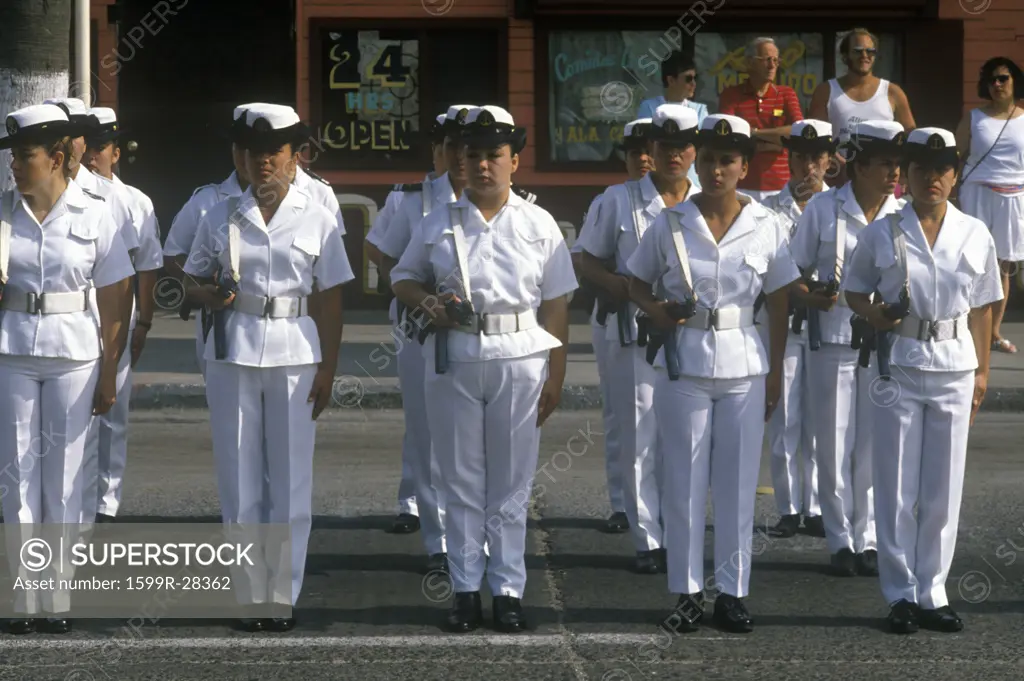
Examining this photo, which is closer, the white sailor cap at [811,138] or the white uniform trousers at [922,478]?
the white uniform trousers at [922,478]

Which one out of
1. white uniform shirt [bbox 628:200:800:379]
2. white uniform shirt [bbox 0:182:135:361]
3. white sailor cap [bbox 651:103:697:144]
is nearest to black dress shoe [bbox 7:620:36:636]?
white uniform shirt [bbox 0:182:135:361]

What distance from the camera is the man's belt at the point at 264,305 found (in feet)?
26.0

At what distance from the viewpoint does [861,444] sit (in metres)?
9.05

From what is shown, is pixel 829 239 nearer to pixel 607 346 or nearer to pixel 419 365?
pixel 607 346

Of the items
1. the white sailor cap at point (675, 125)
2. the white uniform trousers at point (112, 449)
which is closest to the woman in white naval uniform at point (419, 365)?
the white sailor cap at point (675, 125)

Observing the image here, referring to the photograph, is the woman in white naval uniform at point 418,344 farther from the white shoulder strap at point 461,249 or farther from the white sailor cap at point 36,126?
the white sailor cap at point 36,126

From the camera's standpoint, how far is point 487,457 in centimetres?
799

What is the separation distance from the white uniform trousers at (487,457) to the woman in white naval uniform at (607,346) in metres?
1.57

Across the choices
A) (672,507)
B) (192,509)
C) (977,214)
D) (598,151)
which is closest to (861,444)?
(672,507)

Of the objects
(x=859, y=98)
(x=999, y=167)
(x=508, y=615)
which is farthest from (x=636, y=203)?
(x=999, y=167)

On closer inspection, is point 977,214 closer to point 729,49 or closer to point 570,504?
point 729,49

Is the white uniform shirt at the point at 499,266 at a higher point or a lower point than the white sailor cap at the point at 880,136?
lower

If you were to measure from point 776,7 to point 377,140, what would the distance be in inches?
152

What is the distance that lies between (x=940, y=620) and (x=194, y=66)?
12724 mm
